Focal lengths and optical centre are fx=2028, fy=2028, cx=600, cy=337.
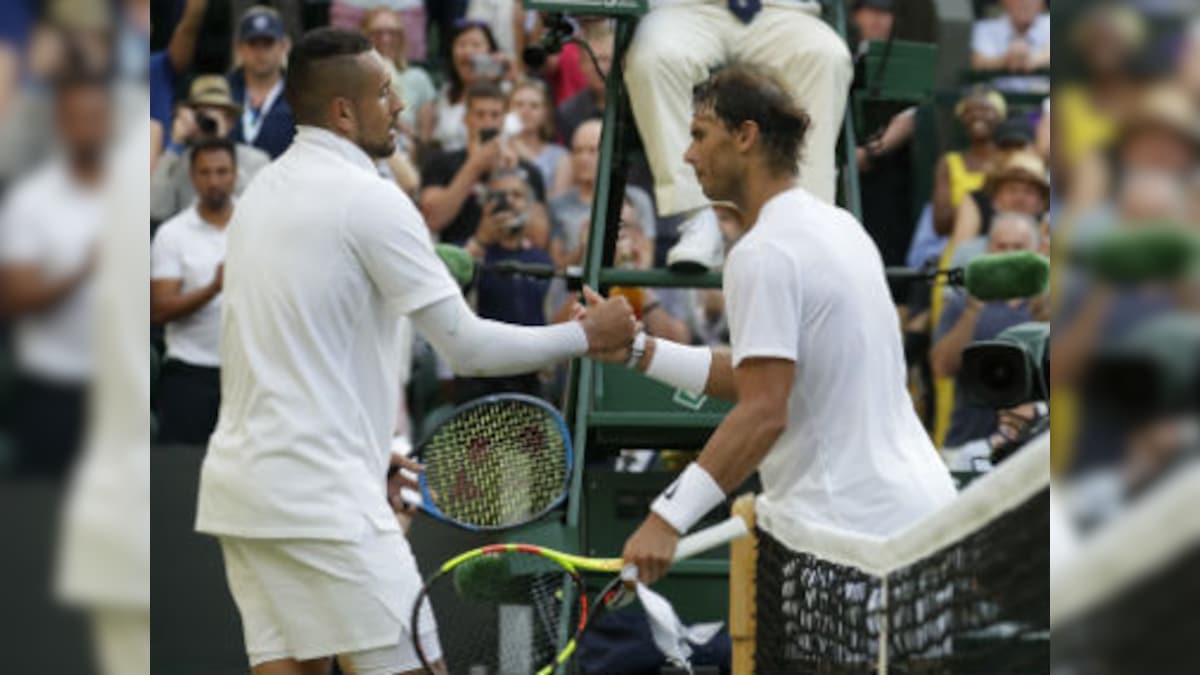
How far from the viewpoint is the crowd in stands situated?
23.0 feet

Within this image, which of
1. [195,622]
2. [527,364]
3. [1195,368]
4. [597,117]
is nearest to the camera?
[1195,368]

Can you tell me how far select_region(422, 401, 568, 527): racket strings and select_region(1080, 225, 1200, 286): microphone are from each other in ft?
15.3

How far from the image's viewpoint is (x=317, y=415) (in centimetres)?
407

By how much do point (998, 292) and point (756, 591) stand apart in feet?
8.68

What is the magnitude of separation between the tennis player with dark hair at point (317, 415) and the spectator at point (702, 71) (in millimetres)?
2660

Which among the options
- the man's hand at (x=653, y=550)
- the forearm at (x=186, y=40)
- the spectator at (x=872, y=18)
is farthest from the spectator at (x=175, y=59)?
the man's hand at (x=653, y=550)

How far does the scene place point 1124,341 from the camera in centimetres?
89

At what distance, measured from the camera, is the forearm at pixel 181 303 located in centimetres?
807

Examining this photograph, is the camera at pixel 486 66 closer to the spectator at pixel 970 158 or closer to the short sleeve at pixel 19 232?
the spectator at pixel 970 158

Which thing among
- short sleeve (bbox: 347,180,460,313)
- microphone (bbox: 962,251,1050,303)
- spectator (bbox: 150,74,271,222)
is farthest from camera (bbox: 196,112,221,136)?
short sleeve (bbox: 347,180,460,313)

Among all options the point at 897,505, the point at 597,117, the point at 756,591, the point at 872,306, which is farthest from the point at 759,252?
the point at 597,117

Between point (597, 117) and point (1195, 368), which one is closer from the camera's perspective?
point (1195, 368)

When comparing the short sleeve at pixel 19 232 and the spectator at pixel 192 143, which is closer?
the short sleeve at pixel 19 232

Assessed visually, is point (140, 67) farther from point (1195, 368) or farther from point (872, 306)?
point (872, 306)
